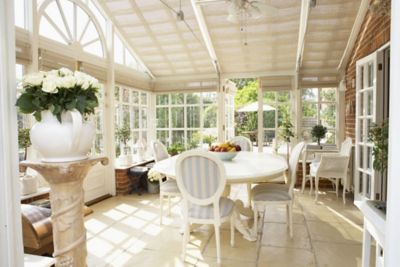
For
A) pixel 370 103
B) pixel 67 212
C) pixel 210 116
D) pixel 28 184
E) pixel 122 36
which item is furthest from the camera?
pixel 210 116

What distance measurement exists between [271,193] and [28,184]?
8.28 ft

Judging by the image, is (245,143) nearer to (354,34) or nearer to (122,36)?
(354,34)

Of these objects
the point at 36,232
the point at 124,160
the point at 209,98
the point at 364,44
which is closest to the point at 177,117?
the point at 209,98

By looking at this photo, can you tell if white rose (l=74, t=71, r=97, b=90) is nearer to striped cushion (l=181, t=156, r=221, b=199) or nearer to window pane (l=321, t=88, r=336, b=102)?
striped cushion (l=181, t=156, r=221, b=199)

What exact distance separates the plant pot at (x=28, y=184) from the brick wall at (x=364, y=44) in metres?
4.05

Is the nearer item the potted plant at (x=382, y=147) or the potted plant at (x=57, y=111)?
the potted plant at (x=57, y=111)

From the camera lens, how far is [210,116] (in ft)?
19.2

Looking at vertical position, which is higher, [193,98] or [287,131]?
[193,98]

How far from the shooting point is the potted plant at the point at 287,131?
5.33 meters

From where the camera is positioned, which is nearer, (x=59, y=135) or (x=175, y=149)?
(x=59, y=135)

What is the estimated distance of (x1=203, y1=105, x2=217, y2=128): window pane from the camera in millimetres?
5844

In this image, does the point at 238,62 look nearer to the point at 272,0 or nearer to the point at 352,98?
the point at 272,0

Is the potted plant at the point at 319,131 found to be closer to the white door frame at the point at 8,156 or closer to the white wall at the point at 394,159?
the white wall at the point at 394,159

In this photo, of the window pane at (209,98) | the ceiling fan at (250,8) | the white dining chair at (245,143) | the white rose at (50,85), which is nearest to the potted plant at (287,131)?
the white dining chair at (245,143)
